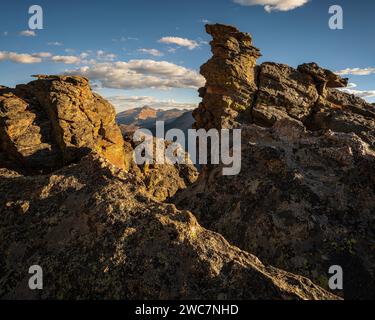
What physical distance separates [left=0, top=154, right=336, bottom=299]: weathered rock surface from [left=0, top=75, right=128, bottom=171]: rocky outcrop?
2545 centimetres

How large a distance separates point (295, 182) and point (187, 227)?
8.98 meters

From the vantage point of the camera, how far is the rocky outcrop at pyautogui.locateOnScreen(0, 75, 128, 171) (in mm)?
36750

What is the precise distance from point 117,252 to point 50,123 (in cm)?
3420

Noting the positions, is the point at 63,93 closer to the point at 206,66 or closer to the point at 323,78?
the point at 206,66

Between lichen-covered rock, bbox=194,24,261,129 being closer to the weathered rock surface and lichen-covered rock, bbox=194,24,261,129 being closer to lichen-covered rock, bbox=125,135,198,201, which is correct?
lichen-covered rock, bbox=125,135,198,201

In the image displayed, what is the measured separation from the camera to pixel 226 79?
52.4m

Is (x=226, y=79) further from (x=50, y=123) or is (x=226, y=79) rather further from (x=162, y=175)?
(x=50, y=123)

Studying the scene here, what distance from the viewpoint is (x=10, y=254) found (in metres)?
10.8

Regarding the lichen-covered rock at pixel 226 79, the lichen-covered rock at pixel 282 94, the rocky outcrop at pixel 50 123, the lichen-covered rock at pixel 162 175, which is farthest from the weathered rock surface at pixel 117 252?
the lichen-covered rock at pixel 282 94

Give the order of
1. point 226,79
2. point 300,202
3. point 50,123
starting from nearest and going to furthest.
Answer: point 300,202
point 50,123
point 226,79

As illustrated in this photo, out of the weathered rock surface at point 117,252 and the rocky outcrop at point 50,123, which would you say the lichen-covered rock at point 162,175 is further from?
the weathered rock surface at point 117,252

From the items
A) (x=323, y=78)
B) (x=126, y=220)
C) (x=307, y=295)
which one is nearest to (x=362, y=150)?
(x=307, y=295)

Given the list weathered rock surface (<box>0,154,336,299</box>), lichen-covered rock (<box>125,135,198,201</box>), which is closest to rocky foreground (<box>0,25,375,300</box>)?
weathered rock surface (<box>0,154,336,299</box>)

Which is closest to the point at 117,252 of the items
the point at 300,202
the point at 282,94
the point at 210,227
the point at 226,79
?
the point at 210,227
